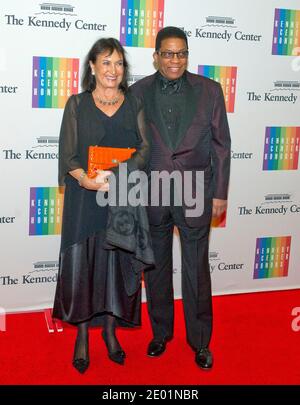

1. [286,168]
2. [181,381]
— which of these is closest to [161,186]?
[181,381]

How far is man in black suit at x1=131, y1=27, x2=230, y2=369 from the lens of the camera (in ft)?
8.80

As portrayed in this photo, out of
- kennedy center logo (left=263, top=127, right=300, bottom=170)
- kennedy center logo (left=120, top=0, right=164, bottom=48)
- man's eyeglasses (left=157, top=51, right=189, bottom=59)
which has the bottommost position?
kennedy center logo (left=263, top=127, right=300, bottom=170)

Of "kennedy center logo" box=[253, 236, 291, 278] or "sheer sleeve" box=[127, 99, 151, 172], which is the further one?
"kennedy center logo" box=[253, 236, 291, 278]

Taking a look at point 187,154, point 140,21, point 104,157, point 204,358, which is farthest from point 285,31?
point 204,358

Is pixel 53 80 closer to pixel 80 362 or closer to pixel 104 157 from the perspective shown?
pixel 104 157

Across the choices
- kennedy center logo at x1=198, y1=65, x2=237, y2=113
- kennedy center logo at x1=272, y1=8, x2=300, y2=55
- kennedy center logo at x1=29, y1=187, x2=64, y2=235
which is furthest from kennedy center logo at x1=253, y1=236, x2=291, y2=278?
kennedy center logo at x1=29, y1=187, x2=64, y2=235

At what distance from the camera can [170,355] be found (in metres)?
3.02

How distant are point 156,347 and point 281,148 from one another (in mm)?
1651

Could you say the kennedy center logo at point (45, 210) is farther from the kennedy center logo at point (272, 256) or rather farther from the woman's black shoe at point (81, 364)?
the kennedy center logo at point (272, 256)

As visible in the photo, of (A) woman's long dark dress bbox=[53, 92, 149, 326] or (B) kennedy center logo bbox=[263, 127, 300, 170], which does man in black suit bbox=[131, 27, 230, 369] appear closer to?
(A) woman's long dark dress bbox=[53, 92, 149, 326]
